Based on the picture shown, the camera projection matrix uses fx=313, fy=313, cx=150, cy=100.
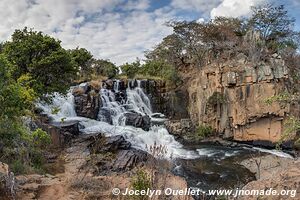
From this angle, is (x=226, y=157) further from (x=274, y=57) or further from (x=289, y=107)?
(x=274, y=57)

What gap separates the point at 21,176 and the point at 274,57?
17.1 metres

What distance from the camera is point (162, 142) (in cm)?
1881

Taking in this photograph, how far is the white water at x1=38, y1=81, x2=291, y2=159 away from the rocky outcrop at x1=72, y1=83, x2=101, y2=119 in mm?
328

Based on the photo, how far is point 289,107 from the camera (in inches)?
759

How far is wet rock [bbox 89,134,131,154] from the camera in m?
15.0

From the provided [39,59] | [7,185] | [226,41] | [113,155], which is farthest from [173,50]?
[7,185]

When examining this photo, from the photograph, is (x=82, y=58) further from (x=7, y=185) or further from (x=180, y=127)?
(x=7, y=185)

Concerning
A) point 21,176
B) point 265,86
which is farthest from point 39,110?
point 265,86

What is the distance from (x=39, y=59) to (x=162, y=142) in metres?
8.41

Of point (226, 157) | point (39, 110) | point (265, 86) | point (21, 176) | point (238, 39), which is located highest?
point (238, 39)

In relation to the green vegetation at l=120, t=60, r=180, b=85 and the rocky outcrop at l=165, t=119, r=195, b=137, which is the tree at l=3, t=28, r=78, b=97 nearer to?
the rocky outcrop at l=165, t=119, r=195, b=137

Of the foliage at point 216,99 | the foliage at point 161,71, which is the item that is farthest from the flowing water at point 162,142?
the foliage at point 216,99

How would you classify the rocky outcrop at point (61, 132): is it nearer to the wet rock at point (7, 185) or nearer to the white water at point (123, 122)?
the white water at point (123, 122)

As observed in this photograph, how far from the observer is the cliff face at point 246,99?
19375 millimetres
